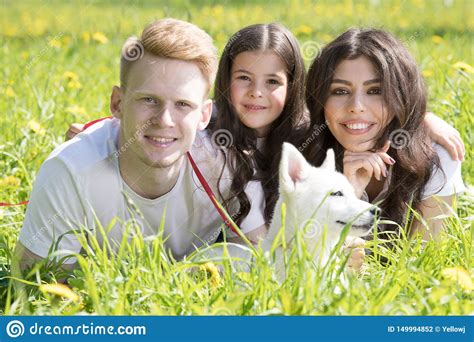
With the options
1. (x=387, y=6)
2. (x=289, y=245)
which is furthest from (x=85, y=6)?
(x=289, y=245)

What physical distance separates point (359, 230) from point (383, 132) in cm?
84

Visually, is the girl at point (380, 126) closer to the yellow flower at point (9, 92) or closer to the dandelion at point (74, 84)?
the dandelion at point (74, 84)

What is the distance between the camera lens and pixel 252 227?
A: 3.13m

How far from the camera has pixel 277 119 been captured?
3.39 m

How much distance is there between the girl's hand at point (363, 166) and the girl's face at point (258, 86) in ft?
1.26

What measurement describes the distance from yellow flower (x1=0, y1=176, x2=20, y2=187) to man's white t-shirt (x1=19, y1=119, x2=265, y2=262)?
60 centimetres

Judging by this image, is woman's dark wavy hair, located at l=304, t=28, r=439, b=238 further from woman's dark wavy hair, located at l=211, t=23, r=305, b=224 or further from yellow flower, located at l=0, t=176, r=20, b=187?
yellow flower, located at l=0, t=176, r=20, b=187

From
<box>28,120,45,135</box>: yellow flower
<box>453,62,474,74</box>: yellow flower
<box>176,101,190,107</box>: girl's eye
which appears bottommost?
<box>28,120,45,135</box>: yellow flower

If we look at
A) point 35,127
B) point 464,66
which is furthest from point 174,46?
point 464,66

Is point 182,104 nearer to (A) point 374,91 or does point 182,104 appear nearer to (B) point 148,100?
(B) point 148,100

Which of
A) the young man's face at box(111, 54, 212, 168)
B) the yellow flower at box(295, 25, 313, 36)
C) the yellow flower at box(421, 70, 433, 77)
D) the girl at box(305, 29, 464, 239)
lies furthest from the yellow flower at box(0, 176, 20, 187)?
the yellow flower at box(295, 25, 313, 36)

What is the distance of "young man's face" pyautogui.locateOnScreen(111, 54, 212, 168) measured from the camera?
Answer: 9.12ft

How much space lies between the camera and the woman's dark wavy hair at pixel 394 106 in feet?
10.3

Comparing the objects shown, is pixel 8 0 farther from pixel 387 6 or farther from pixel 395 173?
pixel 395 173
